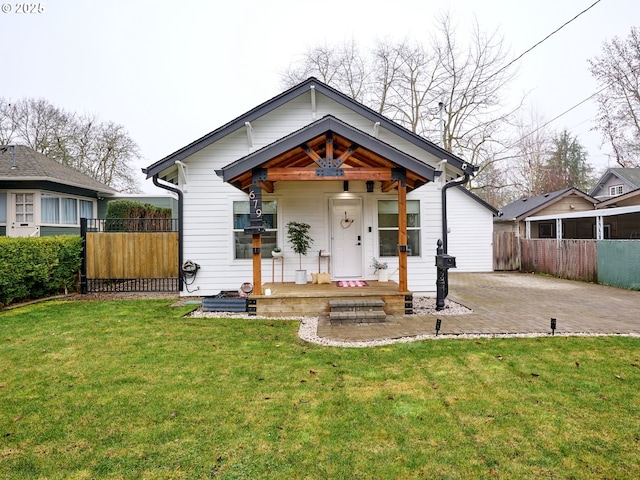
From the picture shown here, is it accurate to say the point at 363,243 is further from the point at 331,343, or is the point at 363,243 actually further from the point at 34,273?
the point at 34,273

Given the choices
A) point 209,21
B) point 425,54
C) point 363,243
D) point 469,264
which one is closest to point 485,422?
point 363,243

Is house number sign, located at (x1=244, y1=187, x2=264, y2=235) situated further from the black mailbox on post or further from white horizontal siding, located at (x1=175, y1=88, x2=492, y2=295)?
the black mailbox on post

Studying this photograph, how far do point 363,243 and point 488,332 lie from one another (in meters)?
3.80

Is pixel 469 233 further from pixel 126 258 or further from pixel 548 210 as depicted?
pixel 126 258

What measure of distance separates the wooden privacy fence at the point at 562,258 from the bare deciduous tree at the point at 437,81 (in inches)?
197

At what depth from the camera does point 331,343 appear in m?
4.87

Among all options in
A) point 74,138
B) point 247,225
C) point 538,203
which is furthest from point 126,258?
point 74,138

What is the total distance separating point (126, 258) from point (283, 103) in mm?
5882

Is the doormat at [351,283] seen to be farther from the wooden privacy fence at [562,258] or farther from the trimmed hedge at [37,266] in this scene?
the wooden privacy fence at [562,258]

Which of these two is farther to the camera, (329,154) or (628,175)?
(628,175)

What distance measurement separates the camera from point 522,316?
628 centimetres

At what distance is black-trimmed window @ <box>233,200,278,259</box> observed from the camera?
8.38m

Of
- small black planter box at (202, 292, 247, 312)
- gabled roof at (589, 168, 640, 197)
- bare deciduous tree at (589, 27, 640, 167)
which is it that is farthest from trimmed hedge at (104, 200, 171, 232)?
gabled roof at (589, 168, 640, 197)
